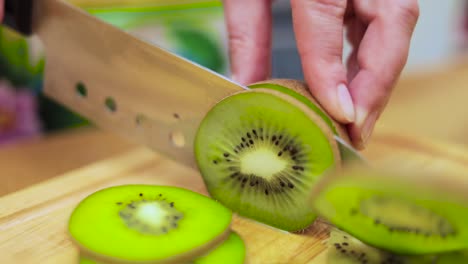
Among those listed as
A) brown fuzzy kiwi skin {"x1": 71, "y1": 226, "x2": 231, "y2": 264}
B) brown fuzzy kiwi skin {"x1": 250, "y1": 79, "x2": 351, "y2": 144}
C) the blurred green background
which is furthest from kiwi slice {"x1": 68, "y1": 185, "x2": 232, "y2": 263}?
the blurred green background

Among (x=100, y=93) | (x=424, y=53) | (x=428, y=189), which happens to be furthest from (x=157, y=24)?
(x=424, y=53)

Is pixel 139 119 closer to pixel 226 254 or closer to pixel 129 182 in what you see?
pixel 129 182

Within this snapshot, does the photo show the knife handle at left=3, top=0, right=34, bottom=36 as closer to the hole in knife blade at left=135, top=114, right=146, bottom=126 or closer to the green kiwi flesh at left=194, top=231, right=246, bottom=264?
the hole in knife blade at left=135, top=114, right=146, bottom=126

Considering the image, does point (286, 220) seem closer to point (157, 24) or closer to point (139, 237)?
point (139, 237)

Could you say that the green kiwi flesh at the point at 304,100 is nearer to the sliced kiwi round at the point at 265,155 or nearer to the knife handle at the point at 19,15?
the sliced kiwi round at the point at 265,155

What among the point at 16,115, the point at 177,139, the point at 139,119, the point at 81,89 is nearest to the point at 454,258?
the point at 177,139

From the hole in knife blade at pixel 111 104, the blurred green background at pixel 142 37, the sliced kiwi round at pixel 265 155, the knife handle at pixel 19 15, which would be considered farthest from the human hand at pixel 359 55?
the blurred green background at pixel 142 37
